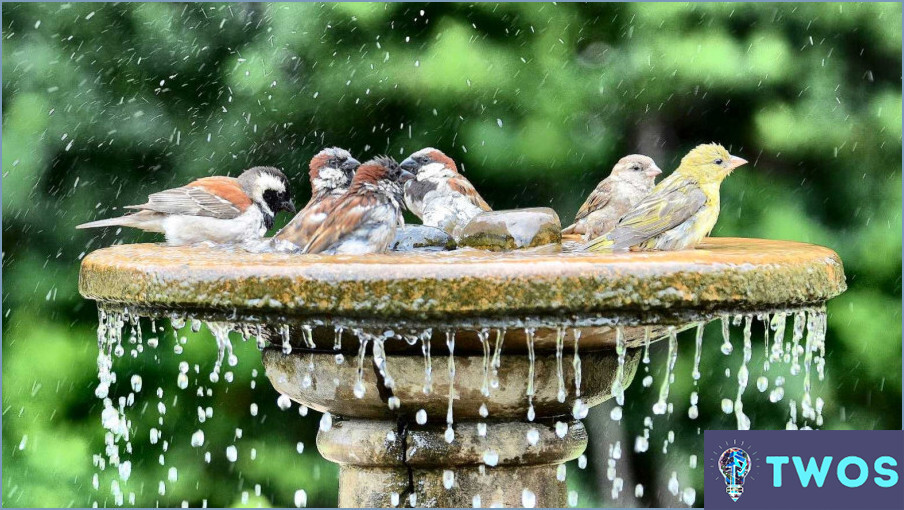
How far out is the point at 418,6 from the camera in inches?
212

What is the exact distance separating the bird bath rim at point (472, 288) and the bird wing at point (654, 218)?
716 mm

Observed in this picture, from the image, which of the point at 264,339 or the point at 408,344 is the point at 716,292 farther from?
the point at 264,339

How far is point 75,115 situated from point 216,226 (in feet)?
3.99

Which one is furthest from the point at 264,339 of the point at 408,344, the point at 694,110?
the point at 694,110

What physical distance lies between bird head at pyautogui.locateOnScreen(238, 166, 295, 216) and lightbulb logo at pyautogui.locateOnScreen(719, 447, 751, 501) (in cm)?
187

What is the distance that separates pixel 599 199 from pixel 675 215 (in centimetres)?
87

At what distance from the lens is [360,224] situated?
11.9ft

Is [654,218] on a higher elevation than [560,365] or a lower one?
higher

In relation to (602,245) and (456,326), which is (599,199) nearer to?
(602,245)

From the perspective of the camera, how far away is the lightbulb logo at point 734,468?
12.4 feet

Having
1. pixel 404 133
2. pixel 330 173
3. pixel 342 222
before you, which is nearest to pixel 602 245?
pixel 342 222

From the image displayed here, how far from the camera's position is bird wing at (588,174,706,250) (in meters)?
3.82

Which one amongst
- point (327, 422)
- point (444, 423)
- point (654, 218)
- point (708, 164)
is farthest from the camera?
point (708, 164)

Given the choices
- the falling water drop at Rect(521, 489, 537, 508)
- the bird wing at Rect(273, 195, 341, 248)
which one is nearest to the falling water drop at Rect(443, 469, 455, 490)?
the falling water drop at Rect(521, 489, 537, 508)
